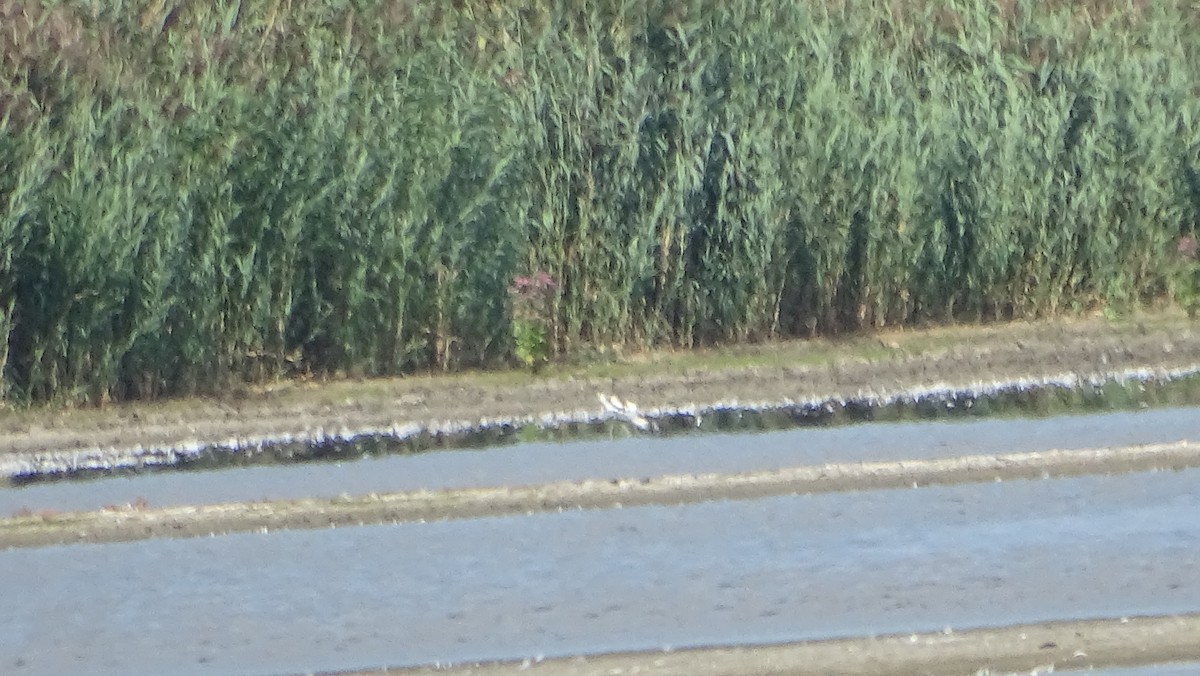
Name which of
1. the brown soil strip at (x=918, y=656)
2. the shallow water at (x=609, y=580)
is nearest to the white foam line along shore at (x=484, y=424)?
the shallow water at (x=609, y=580)

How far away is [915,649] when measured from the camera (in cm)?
538

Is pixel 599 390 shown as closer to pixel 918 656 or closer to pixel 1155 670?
pixel 918 656

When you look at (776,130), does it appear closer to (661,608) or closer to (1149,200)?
(1149,200)

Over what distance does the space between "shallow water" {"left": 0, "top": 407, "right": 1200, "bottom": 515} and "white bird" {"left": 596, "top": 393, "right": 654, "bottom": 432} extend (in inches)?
13.4

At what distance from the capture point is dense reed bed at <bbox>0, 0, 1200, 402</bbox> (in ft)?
31.8

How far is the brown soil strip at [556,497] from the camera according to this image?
277 inches

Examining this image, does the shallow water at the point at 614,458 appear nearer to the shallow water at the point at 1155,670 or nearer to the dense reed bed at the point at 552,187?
the dense reed bed at the point at 552,187

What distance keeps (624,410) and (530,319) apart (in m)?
1.14

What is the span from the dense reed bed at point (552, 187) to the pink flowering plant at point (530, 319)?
8 cm

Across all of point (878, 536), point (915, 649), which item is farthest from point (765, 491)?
point (915, 649)

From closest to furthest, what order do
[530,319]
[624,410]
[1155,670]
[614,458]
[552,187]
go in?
[1155,670], [614,458], [624,410], [530,319], [552,187]

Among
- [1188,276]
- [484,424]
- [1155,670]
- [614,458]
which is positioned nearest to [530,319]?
[484,424]

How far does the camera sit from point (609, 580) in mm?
6297

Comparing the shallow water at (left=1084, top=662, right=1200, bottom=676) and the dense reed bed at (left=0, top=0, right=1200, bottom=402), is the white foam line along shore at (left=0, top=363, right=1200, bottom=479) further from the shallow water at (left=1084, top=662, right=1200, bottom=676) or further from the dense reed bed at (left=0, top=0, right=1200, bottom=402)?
the shallow water at (left=1084, top=662, right=1200, bottom=676)
